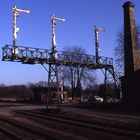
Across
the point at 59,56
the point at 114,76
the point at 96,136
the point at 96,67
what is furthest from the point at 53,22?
the point at 96,136

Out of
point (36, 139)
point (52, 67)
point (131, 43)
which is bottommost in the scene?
point (36, 139)

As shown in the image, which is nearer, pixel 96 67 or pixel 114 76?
pixel 96 67

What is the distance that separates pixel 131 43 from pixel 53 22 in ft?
37.2

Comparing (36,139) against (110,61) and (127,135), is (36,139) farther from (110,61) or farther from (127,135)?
(110,61)

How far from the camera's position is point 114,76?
2282 inches

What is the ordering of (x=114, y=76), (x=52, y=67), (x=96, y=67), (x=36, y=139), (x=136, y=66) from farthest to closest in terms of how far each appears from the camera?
(x=114, y=76), (x=96, y=67), (x=136, y=66), (x=52, y=67), (x=36, y=139)

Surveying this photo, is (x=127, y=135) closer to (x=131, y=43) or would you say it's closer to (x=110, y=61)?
(x=131, y=43)

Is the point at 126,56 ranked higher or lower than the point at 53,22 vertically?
lower

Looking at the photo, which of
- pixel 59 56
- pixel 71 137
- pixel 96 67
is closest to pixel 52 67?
pixel 59 56

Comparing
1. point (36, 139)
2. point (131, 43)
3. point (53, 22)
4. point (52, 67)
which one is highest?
point (53, 22)

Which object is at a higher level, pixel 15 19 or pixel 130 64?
pixel 15 19

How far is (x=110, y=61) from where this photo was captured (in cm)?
5769

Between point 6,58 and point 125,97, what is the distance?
14812 mm

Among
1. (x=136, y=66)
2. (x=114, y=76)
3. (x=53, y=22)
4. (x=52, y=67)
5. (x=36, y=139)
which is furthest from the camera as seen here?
(x=114, y=76)
